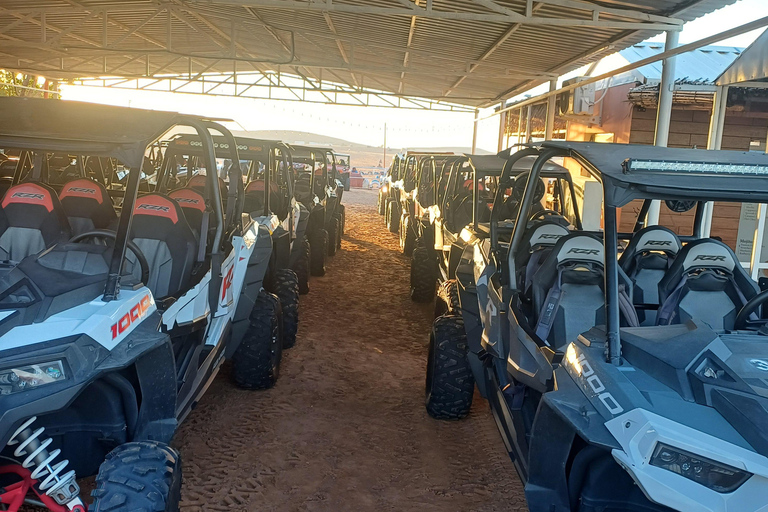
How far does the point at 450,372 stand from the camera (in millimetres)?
4457

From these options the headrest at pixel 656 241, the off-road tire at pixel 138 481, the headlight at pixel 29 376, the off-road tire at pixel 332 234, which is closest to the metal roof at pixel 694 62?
the off-road tire at pixel 332 234

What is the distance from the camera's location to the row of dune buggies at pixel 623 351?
6.81 ft

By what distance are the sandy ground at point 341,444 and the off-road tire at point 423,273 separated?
63.7 inches

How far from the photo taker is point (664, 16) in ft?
24.4

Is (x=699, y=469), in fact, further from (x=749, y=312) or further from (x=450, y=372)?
(x=450, y=372)

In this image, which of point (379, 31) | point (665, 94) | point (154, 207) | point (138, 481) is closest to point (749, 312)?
point (138, 481)

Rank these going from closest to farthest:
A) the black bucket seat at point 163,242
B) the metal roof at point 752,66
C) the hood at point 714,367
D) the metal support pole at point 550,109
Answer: the hood at point 714,367 < the black bucket seat at point 163,242 < the metal roof at point 752,66 < the metal support pole at point 550,109

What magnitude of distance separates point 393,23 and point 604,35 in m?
3.15

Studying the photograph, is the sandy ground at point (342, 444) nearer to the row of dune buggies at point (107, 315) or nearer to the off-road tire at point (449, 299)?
the row of dune buggies at point (107, 315)

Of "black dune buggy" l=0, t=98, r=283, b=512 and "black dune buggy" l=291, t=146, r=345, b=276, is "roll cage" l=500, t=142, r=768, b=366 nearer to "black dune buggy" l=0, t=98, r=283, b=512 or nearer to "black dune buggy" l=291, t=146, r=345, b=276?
"black dune buggy" l=0, t=98, r=283, b=512

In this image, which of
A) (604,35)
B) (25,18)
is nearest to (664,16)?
(604,35)

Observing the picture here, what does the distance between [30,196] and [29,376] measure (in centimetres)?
162

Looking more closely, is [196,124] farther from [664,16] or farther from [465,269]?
[664,16]

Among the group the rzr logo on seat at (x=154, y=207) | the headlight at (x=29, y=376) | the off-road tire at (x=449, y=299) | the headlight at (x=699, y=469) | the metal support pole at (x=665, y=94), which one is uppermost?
the metal support pole at (x=665, y=94)
